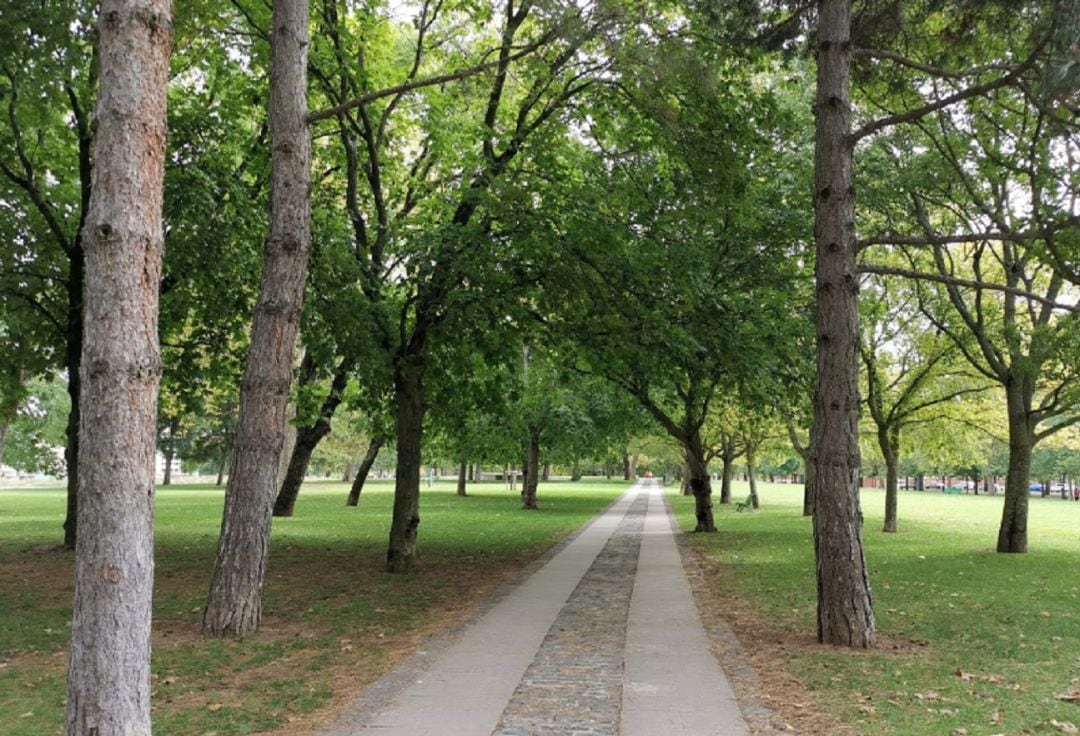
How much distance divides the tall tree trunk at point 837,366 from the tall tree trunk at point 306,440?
9.74 m

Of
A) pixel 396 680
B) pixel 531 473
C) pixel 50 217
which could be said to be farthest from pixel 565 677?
pixel 531 473

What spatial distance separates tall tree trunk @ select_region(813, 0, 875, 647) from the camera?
751 cm

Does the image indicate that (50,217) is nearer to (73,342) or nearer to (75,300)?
(75,300)

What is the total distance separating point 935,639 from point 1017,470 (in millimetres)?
9606

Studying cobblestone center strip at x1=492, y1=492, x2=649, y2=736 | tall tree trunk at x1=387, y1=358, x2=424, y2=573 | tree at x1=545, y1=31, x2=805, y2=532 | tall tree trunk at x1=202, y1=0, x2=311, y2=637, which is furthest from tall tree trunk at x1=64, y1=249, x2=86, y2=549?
cobblestone center strip at x1=492, y1=492, x2=649, y2=736

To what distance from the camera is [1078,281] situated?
880 cm

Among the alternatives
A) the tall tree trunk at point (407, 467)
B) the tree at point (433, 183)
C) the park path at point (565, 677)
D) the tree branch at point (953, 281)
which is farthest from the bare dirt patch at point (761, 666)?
the tree at point (433, 183)

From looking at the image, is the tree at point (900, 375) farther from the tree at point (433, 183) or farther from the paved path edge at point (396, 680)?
the paved path edge at point (396, 680)

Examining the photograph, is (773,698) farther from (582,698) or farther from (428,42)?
(428,42)

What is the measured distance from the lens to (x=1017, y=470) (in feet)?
51.2

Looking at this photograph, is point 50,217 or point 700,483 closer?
point 50,217

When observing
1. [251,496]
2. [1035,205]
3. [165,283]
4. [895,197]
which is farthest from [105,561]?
[895,197]

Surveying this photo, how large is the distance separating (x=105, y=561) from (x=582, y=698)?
338 centimetres

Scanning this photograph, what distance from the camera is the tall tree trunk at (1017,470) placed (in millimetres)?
15604
